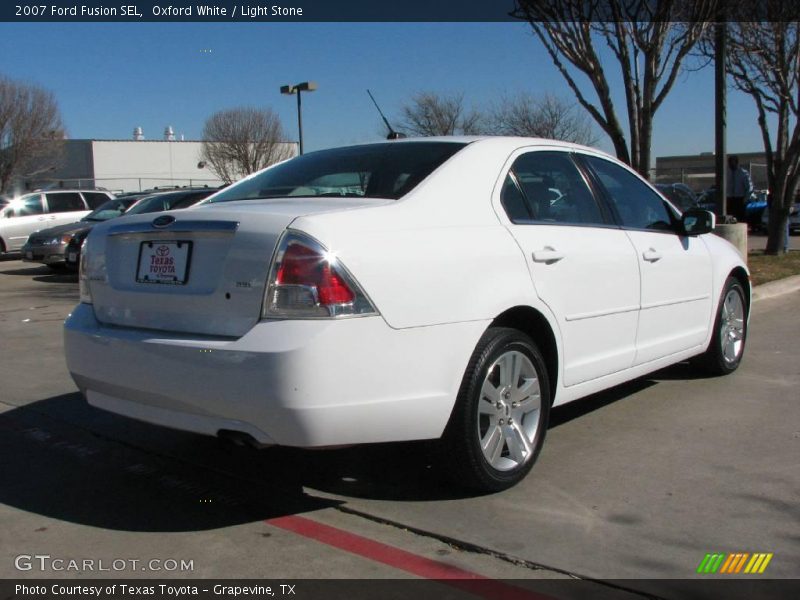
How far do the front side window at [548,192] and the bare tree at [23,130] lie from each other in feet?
136

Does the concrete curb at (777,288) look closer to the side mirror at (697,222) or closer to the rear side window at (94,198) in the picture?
the side mirror at (697,222)

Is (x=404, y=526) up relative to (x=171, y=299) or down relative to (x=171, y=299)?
down

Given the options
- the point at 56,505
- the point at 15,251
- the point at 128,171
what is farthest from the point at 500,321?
the point at 128,171

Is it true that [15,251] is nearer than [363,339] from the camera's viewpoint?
No

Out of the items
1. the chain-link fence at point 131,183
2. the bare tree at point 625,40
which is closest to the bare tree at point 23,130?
the chain-link fence at point 131,183

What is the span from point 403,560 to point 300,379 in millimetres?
828

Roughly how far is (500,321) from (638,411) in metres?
1.83

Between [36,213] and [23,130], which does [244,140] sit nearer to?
[23,130]

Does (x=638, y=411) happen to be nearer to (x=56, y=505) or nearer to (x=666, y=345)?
(x=666, y=345)

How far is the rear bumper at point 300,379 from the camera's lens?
3137 millimetres

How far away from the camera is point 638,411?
5.26 metres

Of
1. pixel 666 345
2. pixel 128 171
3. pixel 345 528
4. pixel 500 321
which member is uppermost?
pixel 128 171

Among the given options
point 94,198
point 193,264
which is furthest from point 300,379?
point 94,198

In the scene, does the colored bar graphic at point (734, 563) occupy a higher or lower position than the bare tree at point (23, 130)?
lower
